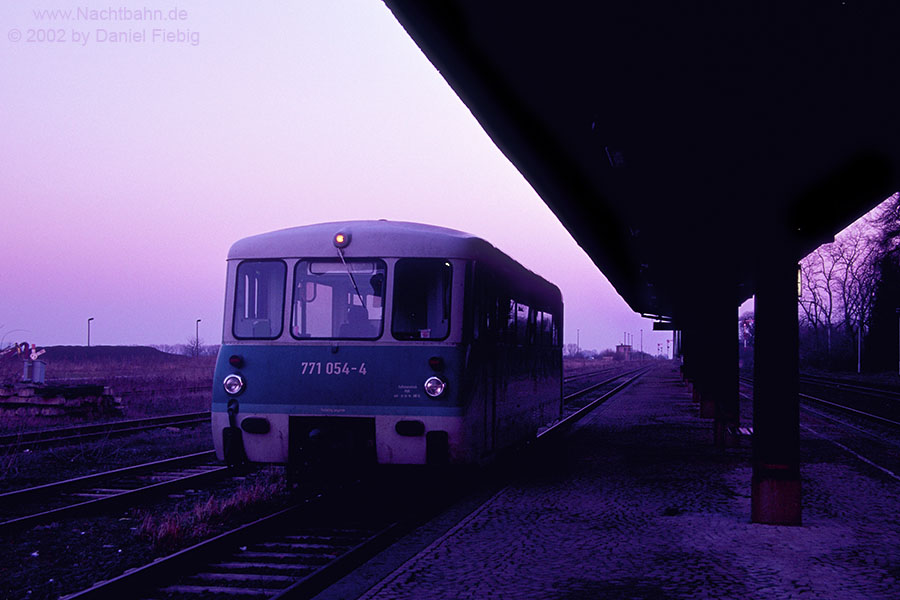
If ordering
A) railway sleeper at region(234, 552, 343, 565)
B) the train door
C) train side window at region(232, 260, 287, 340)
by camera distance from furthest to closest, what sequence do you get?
the train door < train side window at region(232, 260, 287, 340) < railway sleeper at region(234, 552, 343, 565)

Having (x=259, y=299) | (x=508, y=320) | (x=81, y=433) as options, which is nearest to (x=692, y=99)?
(x=508, y=320)

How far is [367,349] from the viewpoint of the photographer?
8.53 metres

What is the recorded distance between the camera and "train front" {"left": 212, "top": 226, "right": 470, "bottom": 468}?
8359 millimetres

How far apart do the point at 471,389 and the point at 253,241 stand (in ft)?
8.94

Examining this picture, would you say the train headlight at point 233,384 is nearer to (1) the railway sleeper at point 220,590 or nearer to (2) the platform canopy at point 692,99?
(1) the railway sleeper at point 220,590

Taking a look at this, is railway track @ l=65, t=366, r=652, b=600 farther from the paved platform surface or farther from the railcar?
the railcar

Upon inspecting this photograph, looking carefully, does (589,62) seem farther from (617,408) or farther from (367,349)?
(617,408)

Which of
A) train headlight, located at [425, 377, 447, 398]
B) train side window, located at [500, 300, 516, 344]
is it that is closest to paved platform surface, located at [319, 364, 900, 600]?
train headlight, located at [425, 377, 447, 398]

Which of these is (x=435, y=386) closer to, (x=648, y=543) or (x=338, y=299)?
(x=338, y=299)

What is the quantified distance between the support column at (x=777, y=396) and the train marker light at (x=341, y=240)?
3.98 m

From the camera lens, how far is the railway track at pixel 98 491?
840 cm

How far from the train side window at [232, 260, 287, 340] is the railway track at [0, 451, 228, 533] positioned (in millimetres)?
2245

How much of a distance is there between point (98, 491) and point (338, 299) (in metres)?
3.86

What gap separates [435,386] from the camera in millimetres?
8359
